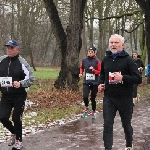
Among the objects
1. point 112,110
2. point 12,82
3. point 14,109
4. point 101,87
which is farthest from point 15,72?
point 112,110

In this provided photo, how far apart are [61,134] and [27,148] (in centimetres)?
152

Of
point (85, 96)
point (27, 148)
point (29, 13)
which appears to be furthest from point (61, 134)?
point (29, 13)

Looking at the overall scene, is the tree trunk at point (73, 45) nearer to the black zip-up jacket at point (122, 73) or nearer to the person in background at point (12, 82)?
the person in background at point (12, 82)

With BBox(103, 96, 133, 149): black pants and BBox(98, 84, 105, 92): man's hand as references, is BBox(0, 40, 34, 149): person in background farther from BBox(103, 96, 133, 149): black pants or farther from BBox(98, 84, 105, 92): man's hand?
BBox(103, 96, 133, 149): black pants

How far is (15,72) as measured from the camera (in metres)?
6.88

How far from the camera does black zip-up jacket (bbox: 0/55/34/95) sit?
6.88m

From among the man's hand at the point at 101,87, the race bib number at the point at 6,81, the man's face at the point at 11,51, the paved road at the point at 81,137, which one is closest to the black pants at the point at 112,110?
the man's hand at the point at 101,87

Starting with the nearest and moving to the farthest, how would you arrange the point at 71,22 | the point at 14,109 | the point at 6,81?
the point at 6,81, the point at 14,109, the point at 71,22

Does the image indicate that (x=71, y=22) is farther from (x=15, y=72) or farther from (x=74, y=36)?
(x=15, y=72)

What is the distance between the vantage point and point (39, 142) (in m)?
7.51

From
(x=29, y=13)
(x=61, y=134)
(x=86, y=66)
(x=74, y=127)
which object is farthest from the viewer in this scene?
(x=29, y=13)

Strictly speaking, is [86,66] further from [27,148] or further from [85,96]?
[27,148]

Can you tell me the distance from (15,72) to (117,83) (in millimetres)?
1916

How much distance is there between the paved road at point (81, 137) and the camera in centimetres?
718
